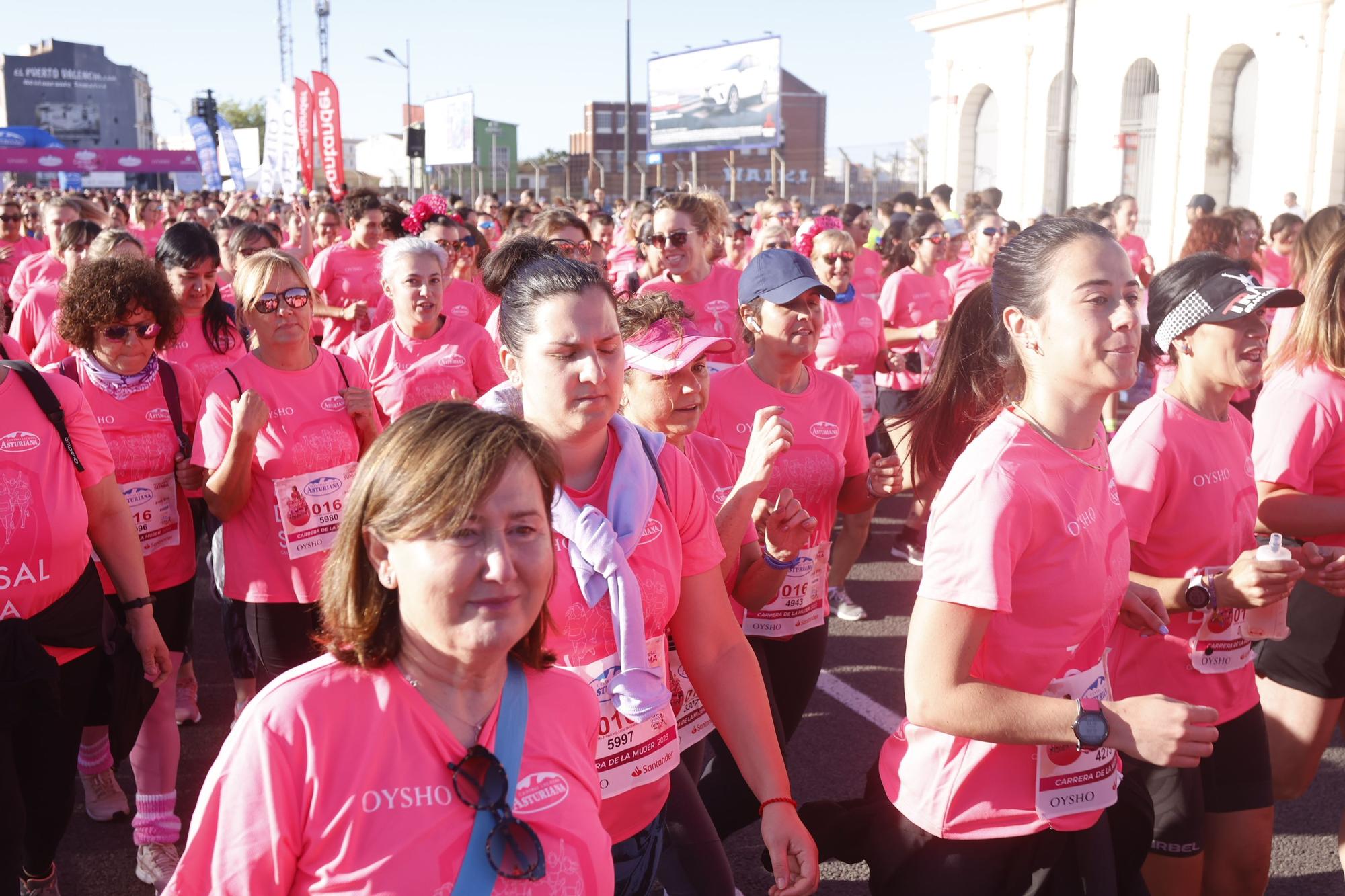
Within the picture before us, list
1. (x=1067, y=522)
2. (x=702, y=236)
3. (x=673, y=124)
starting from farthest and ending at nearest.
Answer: (x=673, y=124), (x=702, y=236), (x=1067, y=522)

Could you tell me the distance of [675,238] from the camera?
260 inches

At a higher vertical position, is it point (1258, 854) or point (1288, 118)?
point (1288, 118)

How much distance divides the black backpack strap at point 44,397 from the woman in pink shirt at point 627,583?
1.34 meters

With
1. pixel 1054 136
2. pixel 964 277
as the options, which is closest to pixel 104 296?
pixel 964 277

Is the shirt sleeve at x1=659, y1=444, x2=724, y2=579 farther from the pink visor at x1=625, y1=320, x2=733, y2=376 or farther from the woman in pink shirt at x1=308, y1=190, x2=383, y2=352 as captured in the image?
the woman in pink shirt at x1=308, y1=190, x2=383, y2=352

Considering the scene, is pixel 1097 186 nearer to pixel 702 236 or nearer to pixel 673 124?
pixel 673 124

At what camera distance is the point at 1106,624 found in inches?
97.0

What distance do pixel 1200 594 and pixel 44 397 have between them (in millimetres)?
3037

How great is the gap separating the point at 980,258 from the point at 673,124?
3234cm

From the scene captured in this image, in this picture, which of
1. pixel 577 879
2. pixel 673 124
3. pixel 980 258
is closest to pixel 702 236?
pixel 980 258

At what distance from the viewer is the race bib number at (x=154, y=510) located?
13.5ft

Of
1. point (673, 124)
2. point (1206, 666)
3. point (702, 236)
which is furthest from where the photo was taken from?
point (673, 124)

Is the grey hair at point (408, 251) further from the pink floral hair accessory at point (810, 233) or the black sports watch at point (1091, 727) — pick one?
the black sports watch at point (1091, 727)

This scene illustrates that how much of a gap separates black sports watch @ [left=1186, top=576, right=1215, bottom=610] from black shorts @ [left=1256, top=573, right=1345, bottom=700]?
2.66 ft
